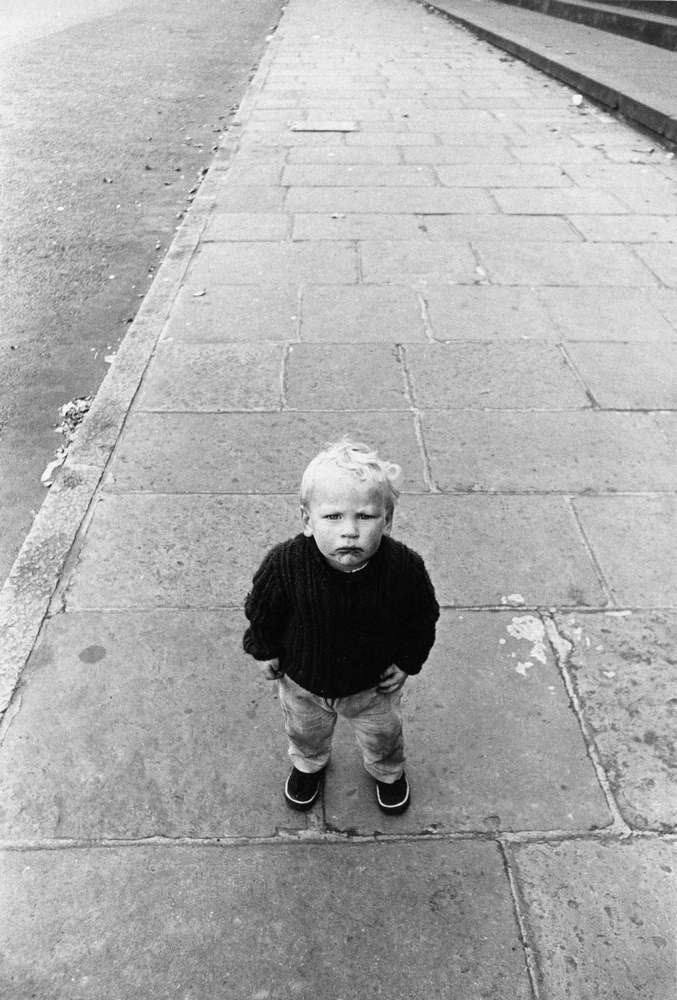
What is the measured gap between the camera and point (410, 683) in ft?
7.57

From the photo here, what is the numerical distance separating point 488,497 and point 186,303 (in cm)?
244

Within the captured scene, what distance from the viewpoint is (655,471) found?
3.16 metres

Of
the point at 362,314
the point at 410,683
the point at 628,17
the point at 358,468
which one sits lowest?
the point at 410,683

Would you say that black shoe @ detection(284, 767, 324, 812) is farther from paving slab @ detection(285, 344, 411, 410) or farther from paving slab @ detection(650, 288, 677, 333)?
paving slab @ detection(650, 288, 677, 333)

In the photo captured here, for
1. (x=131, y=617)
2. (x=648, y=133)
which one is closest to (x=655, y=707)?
(x=131, y=617)

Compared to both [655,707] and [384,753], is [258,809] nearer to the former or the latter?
[384,753]

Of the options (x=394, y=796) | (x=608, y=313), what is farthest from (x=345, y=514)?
(x=608, y=313)

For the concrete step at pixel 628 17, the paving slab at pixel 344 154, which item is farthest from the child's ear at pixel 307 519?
the concrete step at pixel 628 17

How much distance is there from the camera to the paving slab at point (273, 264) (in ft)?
15.7

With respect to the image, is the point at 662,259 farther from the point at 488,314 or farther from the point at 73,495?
the point at 73,495

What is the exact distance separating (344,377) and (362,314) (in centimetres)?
76

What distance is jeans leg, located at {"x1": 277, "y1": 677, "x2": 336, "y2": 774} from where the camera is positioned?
1.82 meters

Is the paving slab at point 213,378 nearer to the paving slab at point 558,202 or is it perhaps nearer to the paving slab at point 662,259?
the paving slab at point 662,259

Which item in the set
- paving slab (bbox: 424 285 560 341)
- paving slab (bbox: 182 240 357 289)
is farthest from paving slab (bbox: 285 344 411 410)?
paving slab (bbox: 182 240 357 289)
